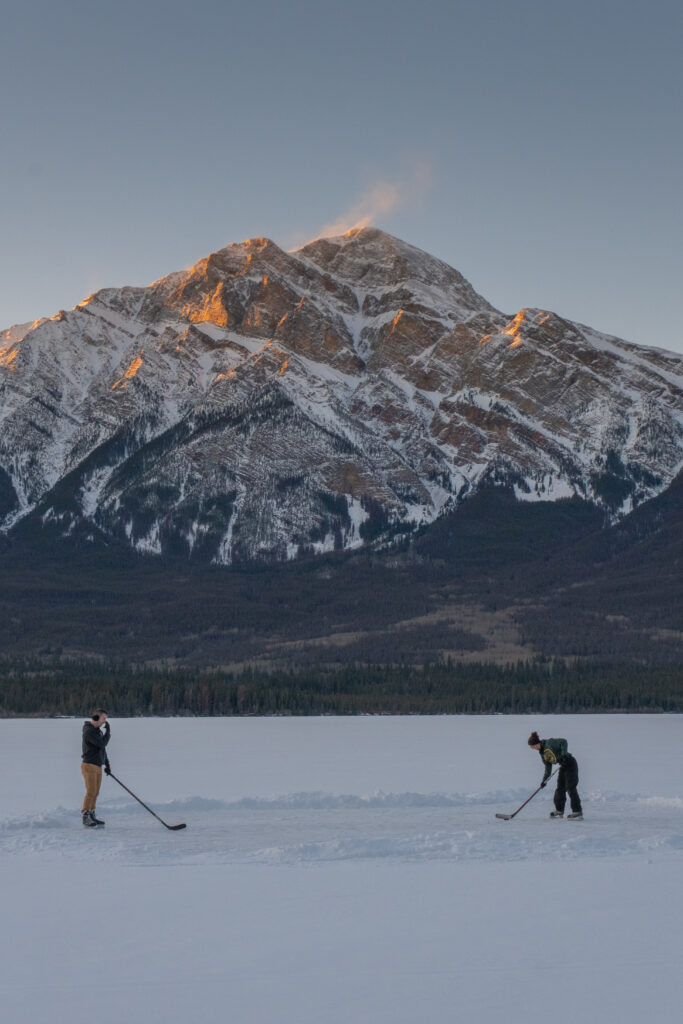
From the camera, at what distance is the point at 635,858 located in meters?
26.0

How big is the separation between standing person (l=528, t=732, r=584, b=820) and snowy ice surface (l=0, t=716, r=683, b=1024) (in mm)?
818

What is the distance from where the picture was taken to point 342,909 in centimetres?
2083

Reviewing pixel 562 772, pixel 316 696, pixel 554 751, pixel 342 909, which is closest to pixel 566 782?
pixel 562 772

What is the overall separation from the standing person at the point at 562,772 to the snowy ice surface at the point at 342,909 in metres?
0.82

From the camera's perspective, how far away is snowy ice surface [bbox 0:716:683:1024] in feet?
51.7

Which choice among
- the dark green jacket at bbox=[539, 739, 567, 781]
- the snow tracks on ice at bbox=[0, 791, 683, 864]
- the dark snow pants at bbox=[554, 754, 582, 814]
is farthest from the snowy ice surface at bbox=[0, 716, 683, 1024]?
the dark green jacket at bbox=[539, 739, 567, 781]

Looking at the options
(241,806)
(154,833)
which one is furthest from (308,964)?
(241,806)

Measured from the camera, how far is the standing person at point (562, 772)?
32.1 m

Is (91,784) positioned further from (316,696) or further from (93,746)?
(316,696)

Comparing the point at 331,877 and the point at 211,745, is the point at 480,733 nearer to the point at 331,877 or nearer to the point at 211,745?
the point at 211,745

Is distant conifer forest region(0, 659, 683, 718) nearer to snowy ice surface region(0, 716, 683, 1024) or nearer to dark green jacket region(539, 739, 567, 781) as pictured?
snowy ice surface region(0, 716, 683, 1024)

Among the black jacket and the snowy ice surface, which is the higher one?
the black jacket

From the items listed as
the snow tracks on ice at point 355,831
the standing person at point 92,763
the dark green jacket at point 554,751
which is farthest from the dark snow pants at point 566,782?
the standing person at point 92,763

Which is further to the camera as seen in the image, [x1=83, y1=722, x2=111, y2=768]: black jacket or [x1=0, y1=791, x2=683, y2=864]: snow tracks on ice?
[x1=83, y1=722, x2=111, y2=768]: black jacket
